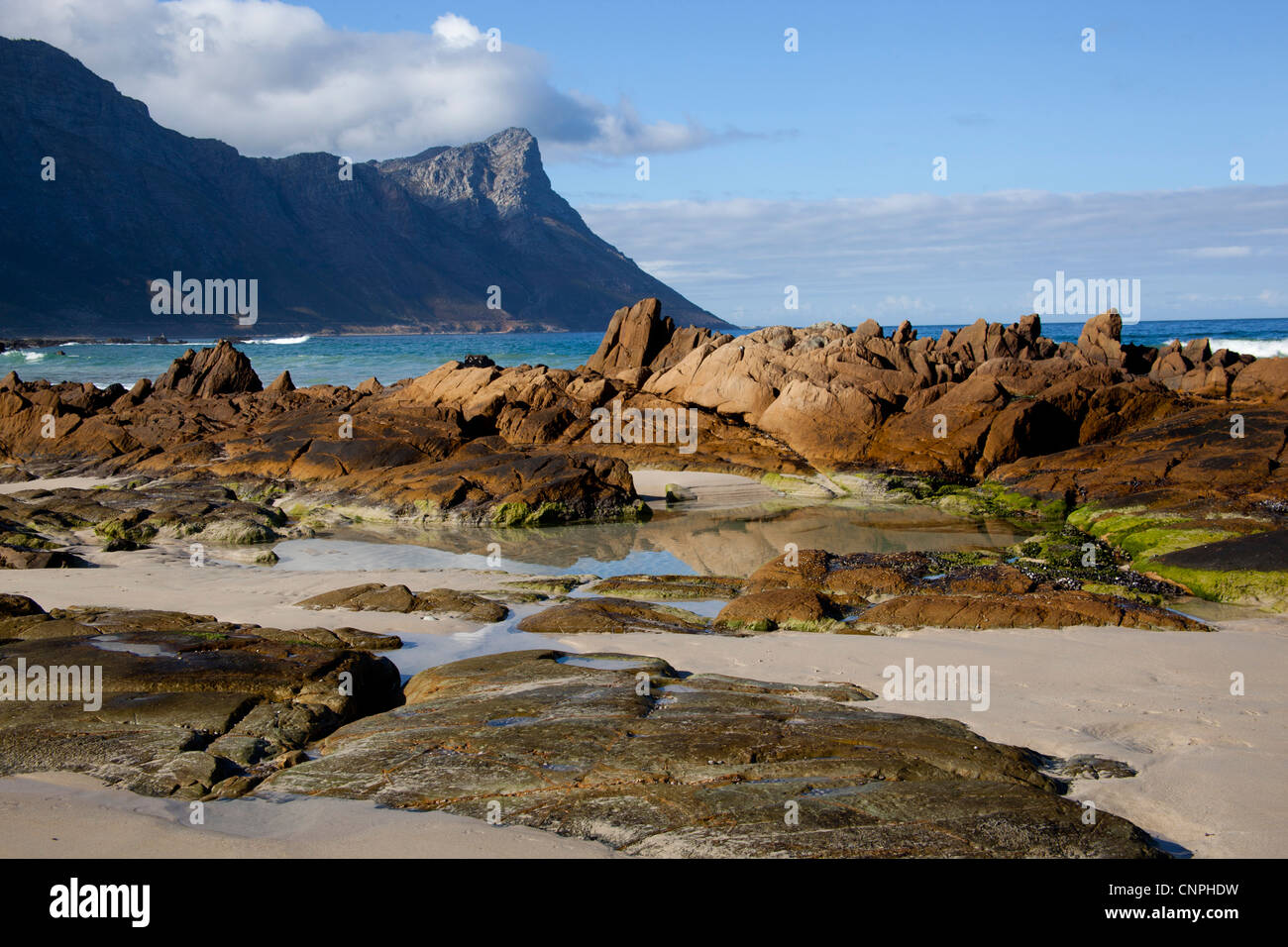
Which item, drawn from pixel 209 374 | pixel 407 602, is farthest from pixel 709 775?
pixel 209 374

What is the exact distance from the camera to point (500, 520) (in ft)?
58.8

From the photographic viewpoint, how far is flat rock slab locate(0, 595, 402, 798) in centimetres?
553

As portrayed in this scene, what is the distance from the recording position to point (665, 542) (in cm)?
1666

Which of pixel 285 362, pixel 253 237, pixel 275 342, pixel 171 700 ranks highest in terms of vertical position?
pixel 253 237

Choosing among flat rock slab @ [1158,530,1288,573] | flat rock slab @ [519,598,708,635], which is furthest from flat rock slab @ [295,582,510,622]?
flat rock slab @ [1158,530,1288,573]

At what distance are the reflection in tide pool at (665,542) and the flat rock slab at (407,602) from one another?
9.75 feet

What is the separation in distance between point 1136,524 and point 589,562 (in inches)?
339

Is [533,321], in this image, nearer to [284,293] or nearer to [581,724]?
[284,293]

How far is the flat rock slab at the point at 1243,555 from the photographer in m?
11.6

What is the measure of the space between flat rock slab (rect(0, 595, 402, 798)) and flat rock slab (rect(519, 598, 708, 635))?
237 cm

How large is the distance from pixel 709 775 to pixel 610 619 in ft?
15.5

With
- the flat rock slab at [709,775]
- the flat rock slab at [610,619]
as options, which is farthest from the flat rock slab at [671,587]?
the flat rock slab at [709,775]

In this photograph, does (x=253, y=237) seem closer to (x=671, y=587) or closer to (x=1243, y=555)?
(x=671, y=587)

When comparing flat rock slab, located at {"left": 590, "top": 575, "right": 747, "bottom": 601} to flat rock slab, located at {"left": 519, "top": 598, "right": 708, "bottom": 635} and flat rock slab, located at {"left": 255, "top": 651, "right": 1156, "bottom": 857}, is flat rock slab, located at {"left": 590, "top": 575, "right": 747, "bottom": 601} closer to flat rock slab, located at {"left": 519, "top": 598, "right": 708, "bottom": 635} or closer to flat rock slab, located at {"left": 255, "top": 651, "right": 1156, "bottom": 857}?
flat rock slab, located at {"left": 519, "top": 598, "right": 708, "bottom": 635}
